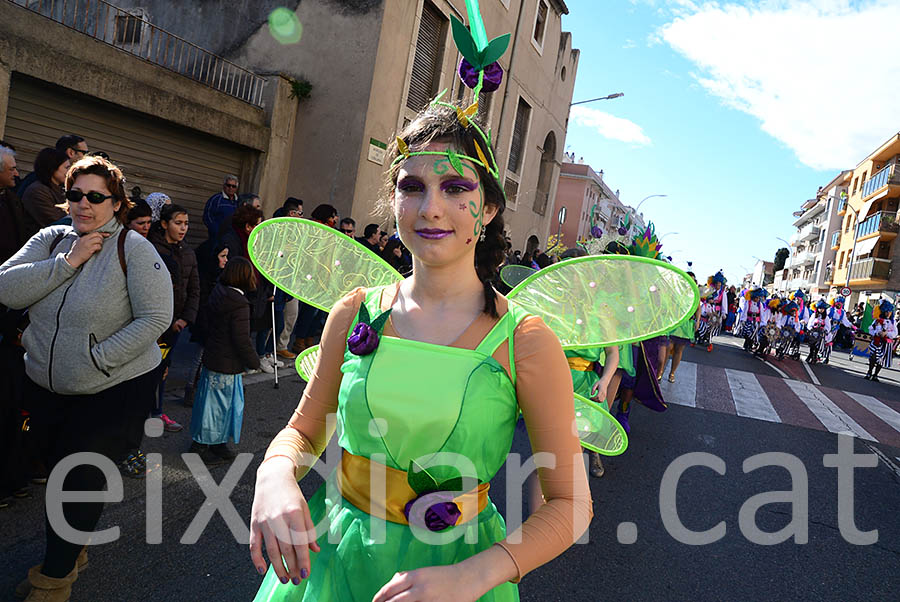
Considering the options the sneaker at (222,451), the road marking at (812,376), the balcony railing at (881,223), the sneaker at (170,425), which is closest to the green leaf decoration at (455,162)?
the sneaker at (222,451)

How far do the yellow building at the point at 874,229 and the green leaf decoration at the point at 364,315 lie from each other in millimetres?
46127

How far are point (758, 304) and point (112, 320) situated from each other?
18.7 metres

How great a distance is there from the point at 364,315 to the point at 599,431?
952 millimetres

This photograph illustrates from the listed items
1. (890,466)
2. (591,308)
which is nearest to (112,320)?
(591,308)

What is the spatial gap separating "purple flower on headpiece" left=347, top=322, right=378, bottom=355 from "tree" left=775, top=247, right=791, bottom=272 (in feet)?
307

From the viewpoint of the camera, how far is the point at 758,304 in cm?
1798

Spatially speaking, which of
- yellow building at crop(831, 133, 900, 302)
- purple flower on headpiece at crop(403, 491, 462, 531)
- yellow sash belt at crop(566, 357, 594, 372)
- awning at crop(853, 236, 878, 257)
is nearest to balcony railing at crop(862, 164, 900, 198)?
yellow building at crop(831, 133, 900, 302)

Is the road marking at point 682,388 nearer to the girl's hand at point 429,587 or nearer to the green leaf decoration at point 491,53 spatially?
the green leaf decoration at point 491,53

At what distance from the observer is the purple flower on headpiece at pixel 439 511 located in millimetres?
1287

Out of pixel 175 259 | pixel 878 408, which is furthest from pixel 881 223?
pixel 175 259

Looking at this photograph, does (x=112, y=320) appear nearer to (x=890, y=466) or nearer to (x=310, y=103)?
(x=890, y=466)

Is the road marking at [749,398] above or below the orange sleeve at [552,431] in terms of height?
below

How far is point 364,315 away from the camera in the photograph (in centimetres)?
150

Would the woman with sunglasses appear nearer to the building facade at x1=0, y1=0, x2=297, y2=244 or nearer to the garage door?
the building facade at x1=0, y1=0, x2=297, y2=244
